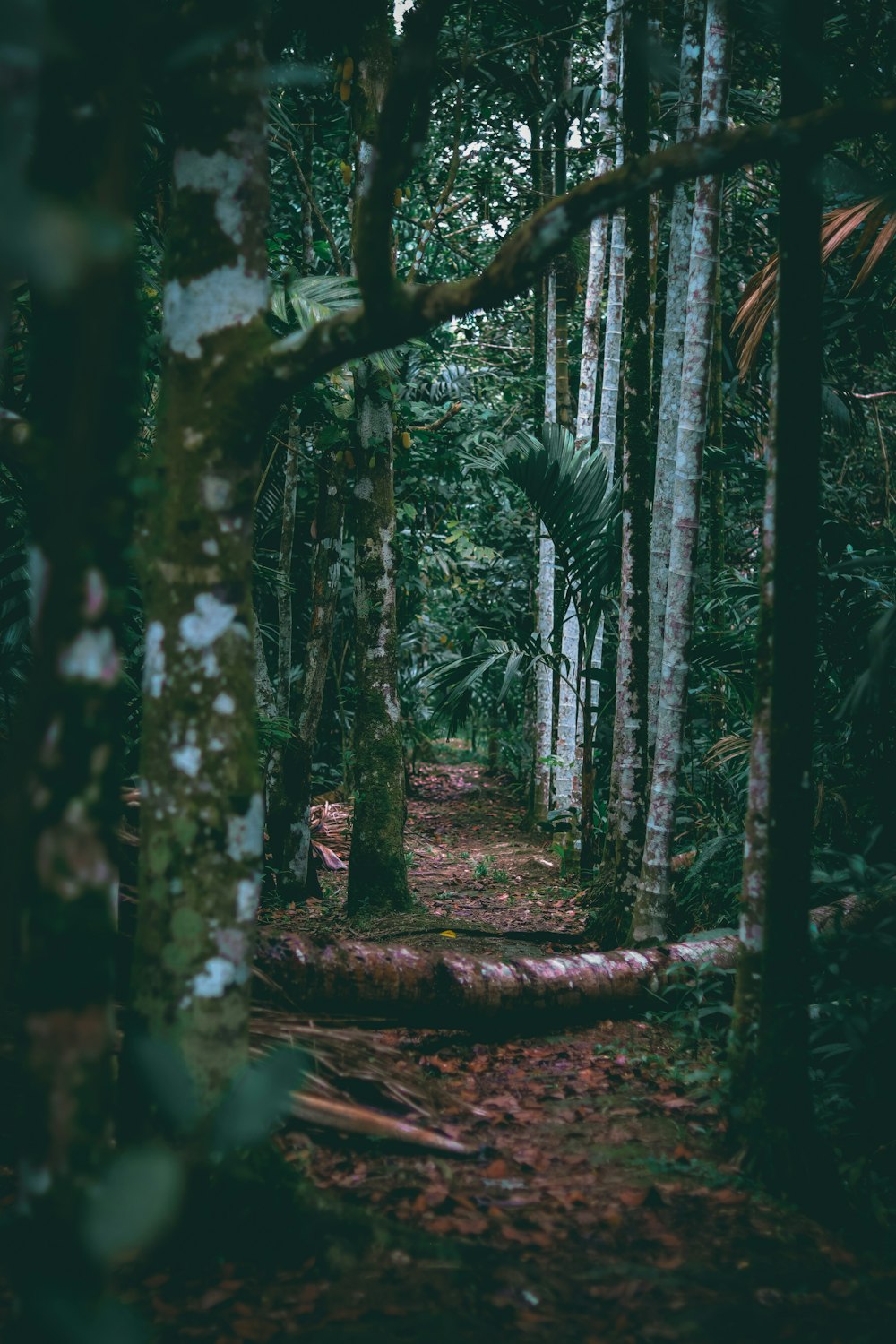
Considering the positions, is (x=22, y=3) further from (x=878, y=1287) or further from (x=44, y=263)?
(x=878, y=1287)

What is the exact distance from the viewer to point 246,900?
94.4 inches

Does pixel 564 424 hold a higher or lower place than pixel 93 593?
higher

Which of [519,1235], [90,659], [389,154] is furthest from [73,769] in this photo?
[519,1235]

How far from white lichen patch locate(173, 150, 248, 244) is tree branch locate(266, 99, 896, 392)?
0.36 m

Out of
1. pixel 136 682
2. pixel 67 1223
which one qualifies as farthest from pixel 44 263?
pixel 136 682

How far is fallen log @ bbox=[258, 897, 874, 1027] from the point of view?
3.99m

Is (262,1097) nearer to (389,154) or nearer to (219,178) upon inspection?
(389,154)

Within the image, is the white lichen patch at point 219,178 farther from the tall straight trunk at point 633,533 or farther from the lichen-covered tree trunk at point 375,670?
the lichen-covered tree trunk at point 375,670

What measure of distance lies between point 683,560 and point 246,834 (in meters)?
3.62

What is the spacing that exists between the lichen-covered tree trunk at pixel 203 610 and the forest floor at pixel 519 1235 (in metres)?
0.52

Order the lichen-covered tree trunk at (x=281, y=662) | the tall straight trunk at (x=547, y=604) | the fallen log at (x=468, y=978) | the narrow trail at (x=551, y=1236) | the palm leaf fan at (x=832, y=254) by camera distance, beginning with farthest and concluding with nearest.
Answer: the tall straight trunk at (x=547, y=604)
the lichen-covered tree trunk at (x=281, y=662)
the palm leaf fan at (x=832, y=254)
the fallen log at (x=468, y=978)
the narrow trail at (x=551, y=1236)

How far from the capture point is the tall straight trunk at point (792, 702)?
2.96 m

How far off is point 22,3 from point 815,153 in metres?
2.31

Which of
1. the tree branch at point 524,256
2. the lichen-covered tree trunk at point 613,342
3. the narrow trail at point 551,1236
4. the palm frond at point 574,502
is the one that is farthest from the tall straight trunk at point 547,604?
the tree branch at point 524,256
